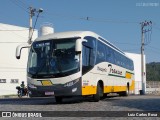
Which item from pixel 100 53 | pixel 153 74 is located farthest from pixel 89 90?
pixel 153 74

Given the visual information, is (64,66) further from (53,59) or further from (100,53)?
(100,53)

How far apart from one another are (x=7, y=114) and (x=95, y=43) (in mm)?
8433

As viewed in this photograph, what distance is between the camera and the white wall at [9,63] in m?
52.2

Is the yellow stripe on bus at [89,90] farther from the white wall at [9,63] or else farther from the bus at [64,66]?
the white wall at [9,63]

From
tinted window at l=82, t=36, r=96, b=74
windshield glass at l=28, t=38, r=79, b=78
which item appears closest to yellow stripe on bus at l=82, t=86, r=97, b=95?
tinted window at l=82, t=36, r=96, b=74

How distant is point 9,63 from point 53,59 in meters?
37.1

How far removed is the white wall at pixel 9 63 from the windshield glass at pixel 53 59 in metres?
35.8

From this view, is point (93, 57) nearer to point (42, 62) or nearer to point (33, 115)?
point (42, 62)

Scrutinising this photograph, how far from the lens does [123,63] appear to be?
27000 millimetres

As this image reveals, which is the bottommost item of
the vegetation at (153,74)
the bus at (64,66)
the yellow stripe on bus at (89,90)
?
the yellow stripe on bus at (89,90)

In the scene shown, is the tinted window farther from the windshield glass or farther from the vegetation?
the vegetation

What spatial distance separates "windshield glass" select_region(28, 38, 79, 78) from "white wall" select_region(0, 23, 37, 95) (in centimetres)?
3584

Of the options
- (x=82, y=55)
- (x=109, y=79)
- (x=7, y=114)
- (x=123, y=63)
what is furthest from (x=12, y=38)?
(x=7, y=114)

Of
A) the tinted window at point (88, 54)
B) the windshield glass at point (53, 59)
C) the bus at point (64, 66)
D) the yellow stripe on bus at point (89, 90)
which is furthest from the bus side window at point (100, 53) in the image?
the windshield glass at point (53, 59)
